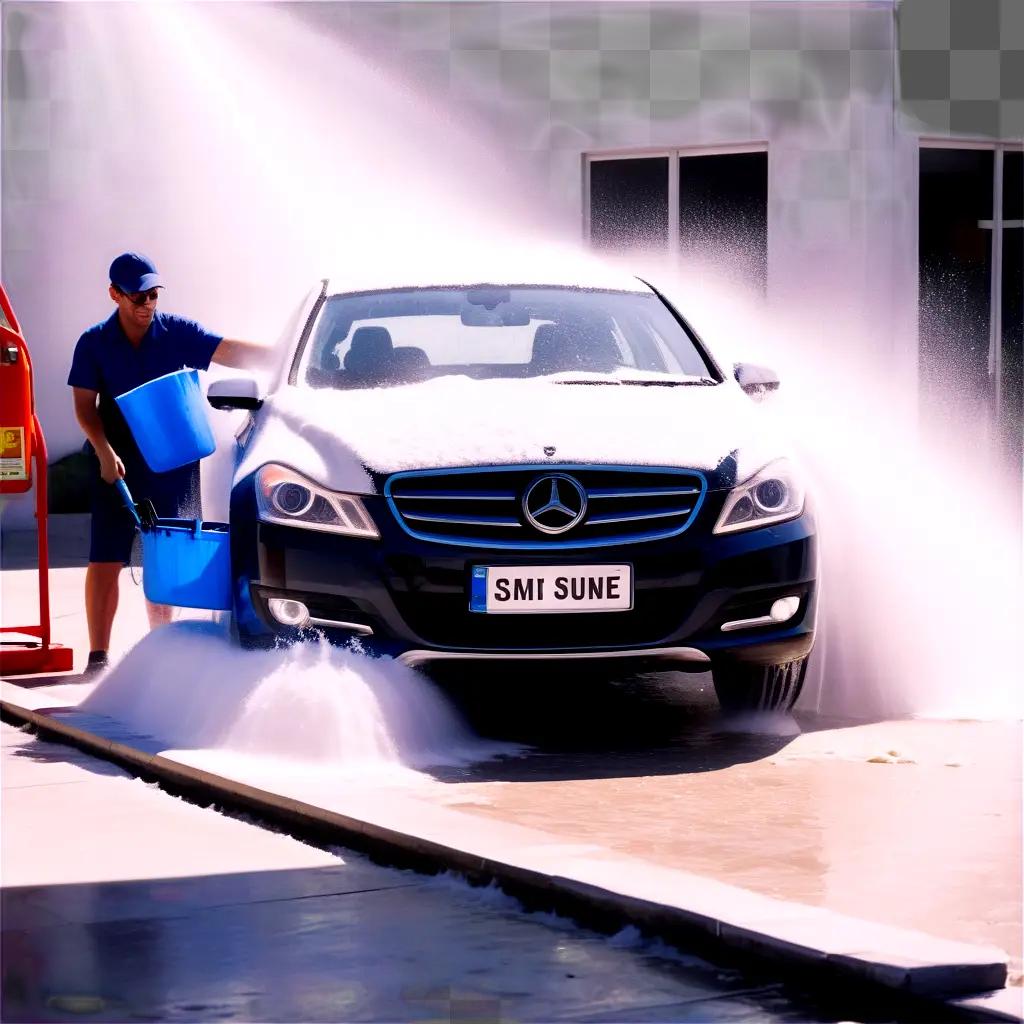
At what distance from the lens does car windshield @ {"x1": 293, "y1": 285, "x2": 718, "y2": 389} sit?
7641 millimetres

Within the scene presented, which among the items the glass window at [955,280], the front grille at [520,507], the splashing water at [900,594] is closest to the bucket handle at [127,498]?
the front grille at [520,507]

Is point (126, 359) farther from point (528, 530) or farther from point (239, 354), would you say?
point (528, 530)

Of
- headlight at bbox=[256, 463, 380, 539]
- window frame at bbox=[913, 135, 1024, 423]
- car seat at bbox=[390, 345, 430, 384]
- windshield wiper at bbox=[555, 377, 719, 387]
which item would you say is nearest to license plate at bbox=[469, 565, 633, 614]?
headlight at bbox=[256, 463, 380, 539]

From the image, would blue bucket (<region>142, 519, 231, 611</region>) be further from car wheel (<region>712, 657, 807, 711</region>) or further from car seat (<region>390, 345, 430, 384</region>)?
car wheel (<region>712, 657, 807, 711</region>)

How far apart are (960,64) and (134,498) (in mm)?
9648

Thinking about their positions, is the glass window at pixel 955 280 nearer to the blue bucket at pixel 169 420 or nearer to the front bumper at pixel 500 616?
the blue bucket at pixel 169 420

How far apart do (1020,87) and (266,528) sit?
37.1ft

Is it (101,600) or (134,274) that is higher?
(134,274)

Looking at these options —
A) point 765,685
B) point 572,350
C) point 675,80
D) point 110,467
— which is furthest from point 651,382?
point 675,80

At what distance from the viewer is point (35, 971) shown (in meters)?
4.34

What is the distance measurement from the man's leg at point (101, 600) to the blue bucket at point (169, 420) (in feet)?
1.98

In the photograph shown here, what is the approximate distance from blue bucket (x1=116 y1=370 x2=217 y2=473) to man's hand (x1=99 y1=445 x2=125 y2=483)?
0.42ft

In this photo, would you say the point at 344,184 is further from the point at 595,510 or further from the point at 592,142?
the point at 595,510

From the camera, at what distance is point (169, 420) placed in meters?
8.41
